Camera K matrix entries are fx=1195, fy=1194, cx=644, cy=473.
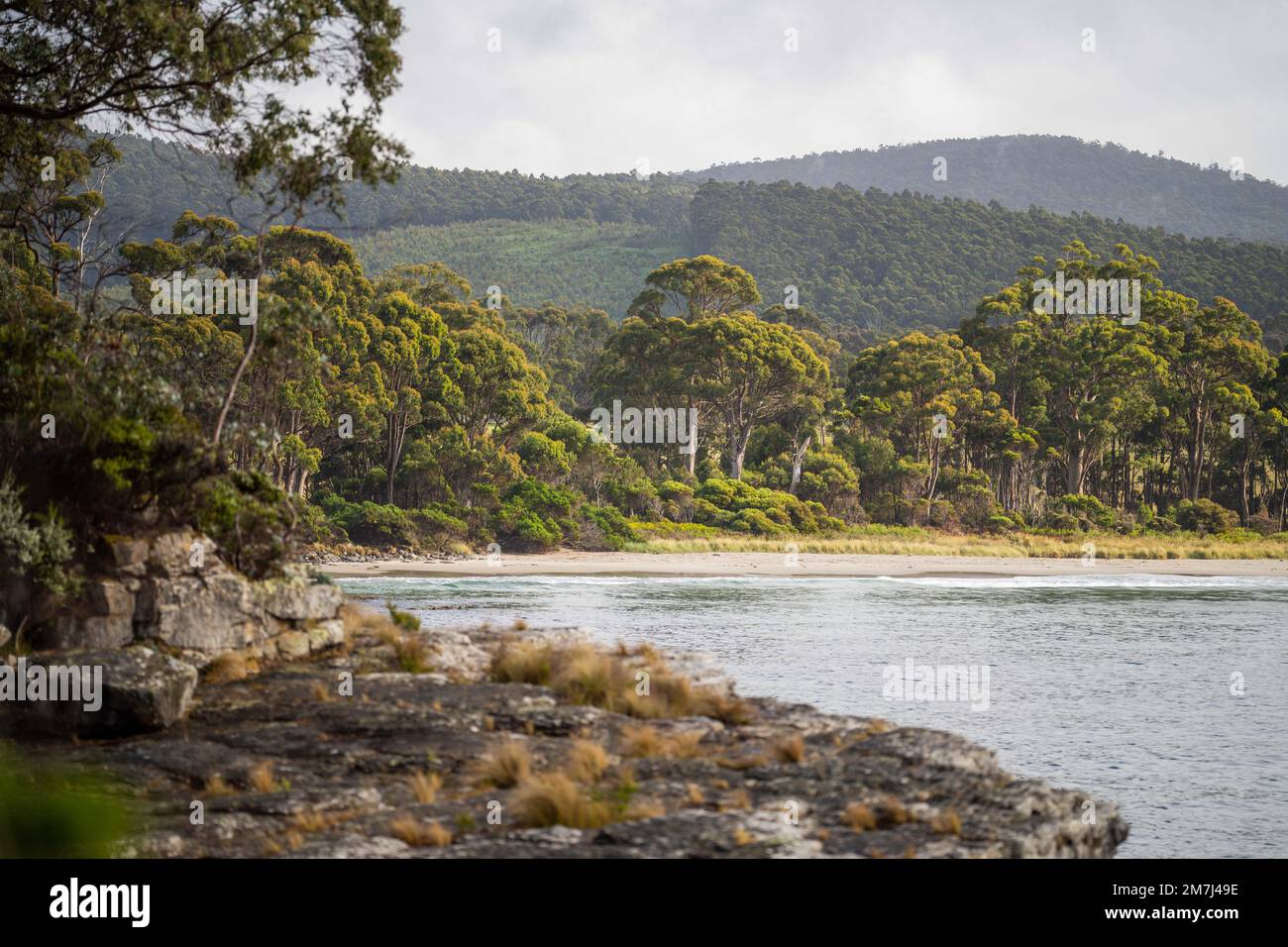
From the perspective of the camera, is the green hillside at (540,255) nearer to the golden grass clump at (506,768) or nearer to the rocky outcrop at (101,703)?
the rocky outcrop at (101,703)

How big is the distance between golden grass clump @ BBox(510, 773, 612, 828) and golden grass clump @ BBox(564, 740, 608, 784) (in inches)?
37.2

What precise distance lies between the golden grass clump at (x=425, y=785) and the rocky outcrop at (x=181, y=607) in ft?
13.1

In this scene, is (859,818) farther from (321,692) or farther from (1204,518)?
(1204,518)

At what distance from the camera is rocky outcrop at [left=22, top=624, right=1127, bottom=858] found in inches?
330

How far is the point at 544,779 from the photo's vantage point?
376 inches

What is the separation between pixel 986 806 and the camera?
367 inches

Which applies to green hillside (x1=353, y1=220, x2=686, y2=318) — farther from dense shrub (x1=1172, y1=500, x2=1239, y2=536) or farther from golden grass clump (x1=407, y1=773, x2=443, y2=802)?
golden grass clump (x1=407, y1=773, x2=443, y2=802)

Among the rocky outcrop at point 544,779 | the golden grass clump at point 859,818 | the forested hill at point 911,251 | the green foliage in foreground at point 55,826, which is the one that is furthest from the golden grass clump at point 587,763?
the forested hill at point 911,251

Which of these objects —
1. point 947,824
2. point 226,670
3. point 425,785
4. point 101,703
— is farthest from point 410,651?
point 947,824

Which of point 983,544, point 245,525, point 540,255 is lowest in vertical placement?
point 983,544

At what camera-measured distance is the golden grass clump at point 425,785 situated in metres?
9.44

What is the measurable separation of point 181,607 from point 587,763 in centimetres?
518
